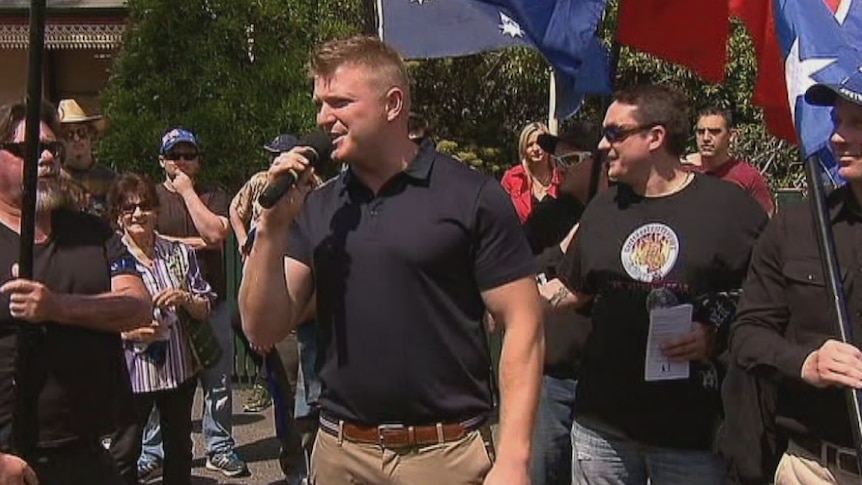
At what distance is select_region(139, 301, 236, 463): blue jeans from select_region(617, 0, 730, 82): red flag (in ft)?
11.1

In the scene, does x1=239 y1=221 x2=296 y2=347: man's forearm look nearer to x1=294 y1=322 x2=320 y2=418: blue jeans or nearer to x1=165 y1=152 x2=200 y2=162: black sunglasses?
x1=294 y1=322 x2=320 y2=418: blue jeans

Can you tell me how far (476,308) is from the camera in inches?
146

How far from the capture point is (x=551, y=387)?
5.66 metres

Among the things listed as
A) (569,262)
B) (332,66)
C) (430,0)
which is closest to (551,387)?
(569,262)

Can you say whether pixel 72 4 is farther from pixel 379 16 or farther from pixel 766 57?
pixel 766 57

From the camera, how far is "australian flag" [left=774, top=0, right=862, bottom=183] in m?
3.97

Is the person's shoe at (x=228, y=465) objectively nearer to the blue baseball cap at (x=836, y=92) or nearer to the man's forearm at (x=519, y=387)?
the man's forearm at (x=519, y=387)

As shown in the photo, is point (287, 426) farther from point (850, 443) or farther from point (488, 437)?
point (850, 443)

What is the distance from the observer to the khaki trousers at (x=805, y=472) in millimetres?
3666

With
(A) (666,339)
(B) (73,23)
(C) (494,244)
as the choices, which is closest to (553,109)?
(A) (666,339)

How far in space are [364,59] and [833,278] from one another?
4.44ft

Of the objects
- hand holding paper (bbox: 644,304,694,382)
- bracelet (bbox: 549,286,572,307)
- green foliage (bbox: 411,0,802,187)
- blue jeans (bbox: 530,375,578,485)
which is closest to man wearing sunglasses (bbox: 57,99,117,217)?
blue jeans (bbox: 530,375,578,485)

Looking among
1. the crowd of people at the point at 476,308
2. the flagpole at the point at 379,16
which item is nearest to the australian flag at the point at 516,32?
the flagpole at the point at 379,16

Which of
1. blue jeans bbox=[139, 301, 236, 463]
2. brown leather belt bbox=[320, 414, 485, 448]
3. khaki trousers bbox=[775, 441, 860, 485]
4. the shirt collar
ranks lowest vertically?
blue jeans bbox=[139, 301, 236, 463]
